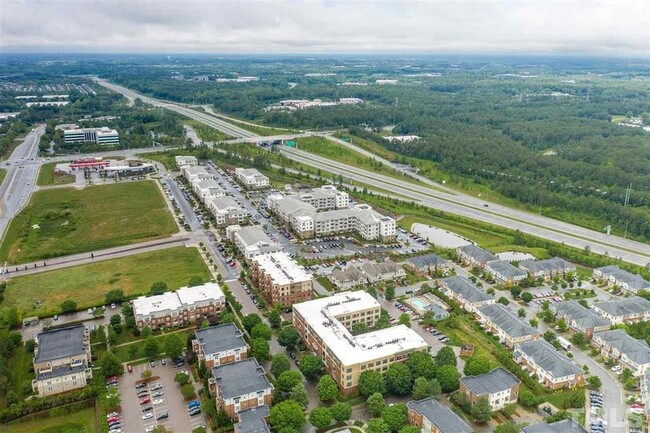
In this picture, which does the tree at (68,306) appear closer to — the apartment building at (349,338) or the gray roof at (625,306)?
the apartment building at (349,338)

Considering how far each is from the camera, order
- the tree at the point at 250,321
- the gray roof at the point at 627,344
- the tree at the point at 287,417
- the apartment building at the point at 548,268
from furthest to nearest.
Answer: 1. the apartment building at the point at 548,268
2. the tree at the point at 250,321
3. the gray roof at the point at 627,344
4. the tree at the point at 287,417

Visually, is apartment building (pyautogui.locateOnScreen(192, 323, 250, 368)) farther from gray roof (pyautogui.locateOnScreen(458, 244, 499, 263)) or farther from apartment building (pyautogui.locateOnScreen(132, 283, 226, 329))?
gray roof (pyautogui.locateOnScreen(458, 244, 499, 263))

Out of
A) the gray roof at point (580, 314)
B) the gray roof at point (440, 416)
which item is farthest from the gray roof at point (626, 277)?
the gray roof at point (440, 416)

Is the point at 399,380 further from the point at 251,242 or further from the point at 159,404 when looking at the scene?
the point at 251,242

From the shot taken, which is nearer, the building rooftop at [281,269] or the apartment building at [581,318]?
the apartment building at [581,318]

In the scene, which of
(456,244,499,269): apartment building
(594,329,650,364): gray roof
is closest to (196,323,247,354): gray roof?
(594,329,650,364): gray roof

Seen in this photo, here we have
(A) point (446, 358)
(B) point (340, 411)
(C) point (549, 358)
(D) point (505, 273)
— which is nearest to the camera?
(B) point (340, 411)

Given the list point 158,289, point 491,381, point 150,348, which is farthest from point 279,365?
point 158,289
